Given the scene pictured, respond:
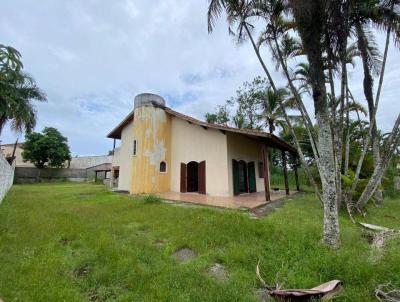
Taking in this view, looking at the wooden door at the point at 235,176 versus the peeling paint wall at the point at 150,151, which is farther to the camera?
the peeling paint wall at the point at 150,151

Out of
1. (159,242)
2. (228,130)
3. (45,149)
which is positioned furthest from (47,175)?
(159,242)

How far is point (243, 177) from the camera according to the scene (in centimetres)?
1446

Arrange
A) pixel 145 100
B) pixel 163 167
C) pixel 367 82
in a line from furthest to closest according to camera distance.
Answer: pixel 163 167, pixel 145 100, pixel 367 82

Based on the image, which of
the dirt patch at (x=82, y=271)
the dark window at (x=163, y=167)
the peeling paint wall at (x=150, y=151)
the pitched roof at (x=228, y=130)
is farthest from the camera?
the dark window at (x=163, y=167)

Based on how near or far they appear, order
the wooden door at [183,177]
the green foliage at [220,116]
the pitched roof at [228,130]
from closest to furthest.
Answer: the pitched roof at [228,130] → the wooden door at [183,177] → the green foliage at [220,116]

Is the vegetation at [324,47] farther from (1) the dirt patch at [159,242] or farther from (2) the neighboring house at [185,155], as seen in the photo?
(2) the neighboring house at [185,155]

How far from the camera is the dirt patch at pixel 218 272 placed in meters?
3.77

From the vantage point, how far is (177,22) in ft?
25.8

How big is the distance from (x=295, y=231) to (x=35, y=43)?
11.8 m

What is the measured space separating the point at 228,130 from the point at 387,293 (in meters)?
8.75

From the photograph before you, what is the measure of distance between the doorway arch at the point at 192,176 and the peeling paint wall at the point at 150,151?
1.42 meters

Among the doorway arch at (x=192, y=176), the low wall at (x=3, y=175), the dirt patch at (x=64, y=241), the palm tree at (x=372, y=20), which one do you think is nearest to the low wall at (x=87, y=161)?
the low wall at (x=3, y=175)

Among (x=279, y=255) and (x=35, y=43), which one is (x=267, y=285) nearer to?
(x=279, y=255)

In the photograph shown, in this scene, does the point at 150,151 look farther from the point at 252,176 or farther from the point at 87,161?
the point at 87,161
